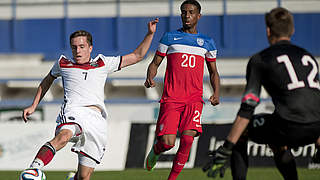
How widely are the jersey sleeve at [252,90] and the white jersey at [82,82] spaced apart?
212cm

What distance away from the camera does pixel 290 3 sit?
21.1 metres

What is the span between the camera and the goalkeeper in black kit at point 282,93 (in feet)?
16.5

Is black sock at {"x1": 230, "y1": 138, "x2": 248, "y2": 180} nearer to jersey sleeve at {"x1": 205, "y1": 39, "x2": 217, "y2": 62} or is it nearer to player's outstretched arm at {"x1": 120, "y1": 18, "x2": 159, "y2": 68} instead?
player's outstretched arm at {"x1": 120, "y1": 18, "x2": 159, "y2": 68}

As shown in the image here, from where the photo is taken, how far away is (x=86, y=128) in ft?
21.3

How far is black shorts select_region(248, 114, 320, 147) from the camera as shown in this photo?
5102mm

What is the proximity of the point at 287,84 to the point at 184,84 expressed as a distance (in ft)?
9.18

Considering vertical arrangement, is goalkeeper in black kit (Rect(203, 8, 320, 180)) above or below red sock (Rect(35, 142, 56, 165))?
above

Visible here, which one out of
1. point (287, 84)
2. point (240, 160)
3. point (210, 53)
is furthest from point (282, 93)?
point (210, 53)

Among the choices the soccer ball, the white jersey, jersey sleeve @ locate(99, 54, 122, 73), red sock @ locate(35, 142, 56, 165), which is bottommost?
the soccer ball

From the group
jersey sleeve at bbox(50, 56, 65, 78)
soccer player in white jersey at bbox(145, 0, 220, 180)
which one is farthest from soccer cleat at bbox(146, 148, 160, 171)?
jersey sleeve at bbox(50, 56, 65, 78)

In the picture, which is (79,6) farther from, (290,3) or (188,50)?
(188,50)

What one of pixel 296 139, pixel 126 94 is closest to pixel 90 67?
pixel 296 139

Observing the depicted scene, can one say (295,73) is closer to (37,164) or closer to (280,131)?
(280,131)

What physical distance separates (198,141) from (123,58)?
614 cm
